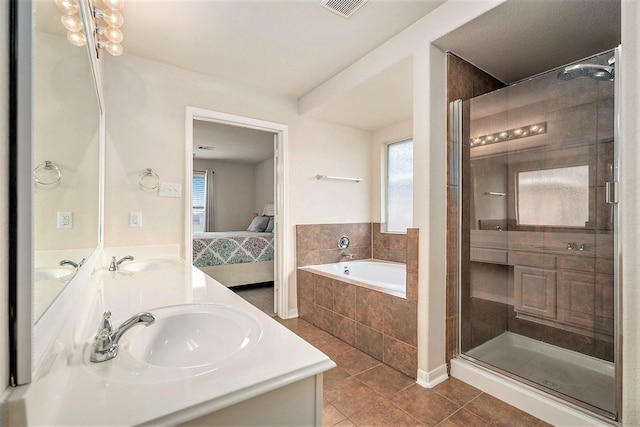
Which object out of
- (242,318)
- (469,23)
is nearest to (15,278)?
(242,318)

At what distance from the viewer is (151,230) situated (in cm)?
246

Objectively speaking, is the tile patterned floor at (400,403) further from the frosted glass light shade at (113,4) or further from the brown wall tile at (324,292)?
the frosted glass light shade at (113,4)

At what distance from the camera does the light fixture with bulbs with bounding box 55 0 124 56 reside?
2.99 ft

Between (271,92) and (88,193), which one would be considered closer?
(88,193)

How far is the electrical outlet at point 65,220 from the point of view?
2.74ft

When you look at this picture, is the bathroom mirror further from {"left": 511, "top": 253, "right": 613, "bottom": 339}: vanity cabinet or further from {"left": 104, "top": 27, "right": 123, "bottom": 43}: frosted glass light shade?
{"left": 511, "top": 253, "right": 613, "bottom": 339}: vanity cabinet

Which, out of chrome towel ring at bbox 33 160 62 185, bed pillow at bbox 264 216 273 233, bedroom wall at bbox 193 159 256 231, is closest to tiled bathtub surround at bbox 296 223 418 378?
chrome towel ring at bbox 33 160 62 185

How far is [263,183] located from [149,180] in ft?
15.8

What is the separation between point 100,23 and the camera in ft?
5.80

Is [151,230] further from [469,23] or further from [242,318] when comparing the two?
[469,23]

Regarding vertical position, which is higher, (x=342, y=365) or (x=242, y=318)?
(x=242, y=318)

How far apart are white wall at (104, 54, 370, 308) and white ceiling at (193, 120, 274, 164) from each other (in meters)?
1.23

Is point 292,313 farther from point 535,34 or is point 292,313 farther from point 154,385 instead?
point 535,34

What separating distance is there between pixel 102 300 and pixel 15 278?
0.85m
